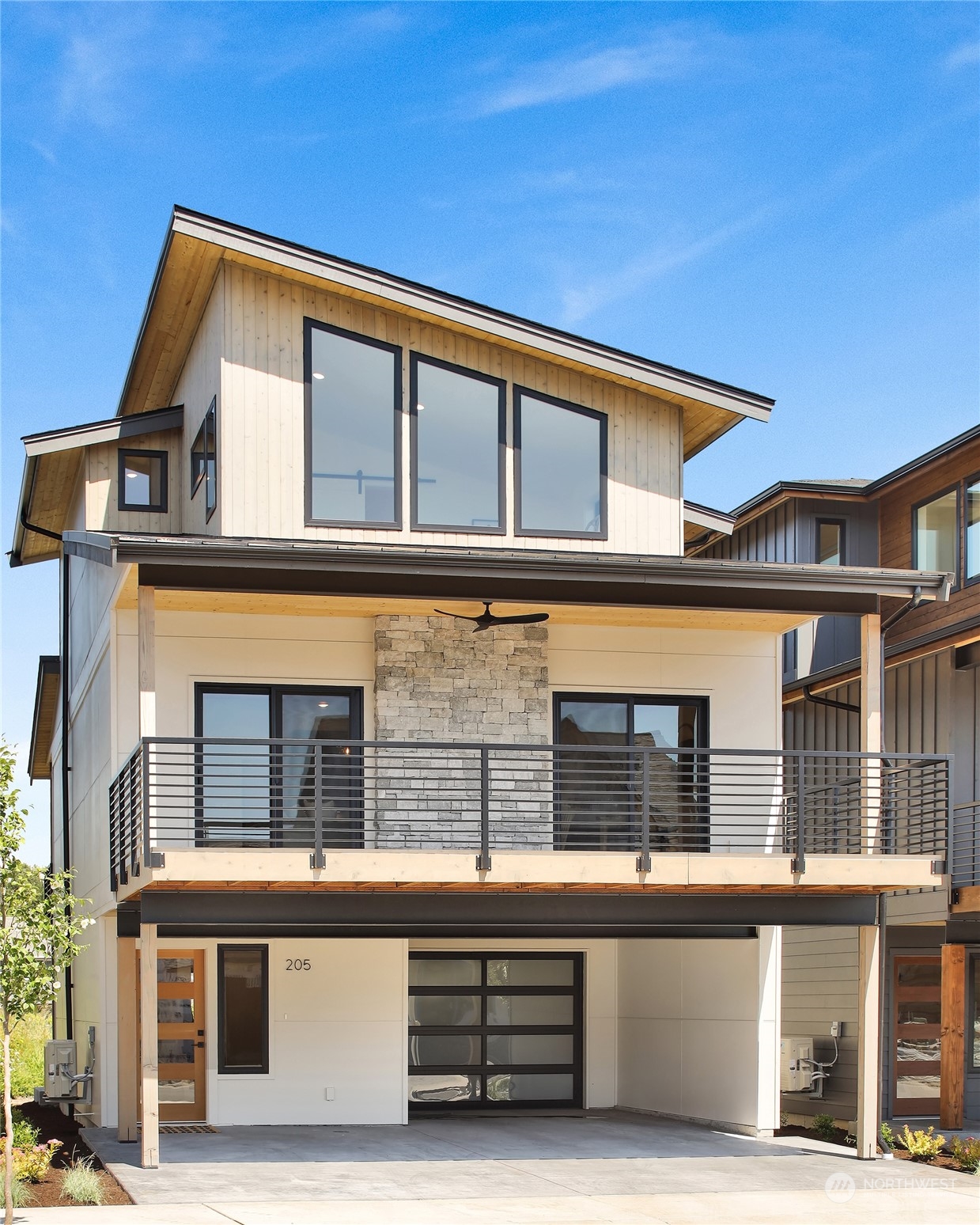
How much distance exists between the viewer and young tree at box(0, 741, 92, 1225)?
1104 cm

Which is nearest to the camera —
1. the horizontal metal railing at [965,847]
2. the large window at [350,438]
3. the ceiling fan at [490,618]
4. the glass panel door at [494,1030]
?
the ceiling fan at [490,618]

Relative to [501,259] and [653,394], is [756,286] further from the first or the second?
[653,394]

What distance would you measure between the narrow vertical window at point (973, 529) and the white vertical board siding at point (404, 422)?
4.41 m

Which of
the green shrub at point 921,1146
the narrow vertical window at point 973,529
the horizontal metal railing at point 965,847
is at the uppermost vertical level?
the narrow vertical window at point 973,529

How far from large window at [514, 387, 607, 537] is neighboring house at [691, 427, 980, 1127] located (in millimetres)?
3892

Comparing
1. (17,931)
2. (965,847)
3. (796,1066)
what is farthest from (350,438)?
(796,1066)

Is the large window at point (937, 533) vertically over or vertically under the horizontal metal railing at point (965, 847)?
over

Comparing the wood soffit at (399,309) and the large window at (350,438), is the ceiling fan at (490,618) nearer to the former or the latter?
the large window at (350,438)

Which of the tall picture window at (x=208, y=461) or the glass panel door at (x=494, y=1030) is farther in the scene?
the glass panel door at (x=494, y=1030)

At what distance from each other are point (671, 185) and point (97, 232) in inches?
556

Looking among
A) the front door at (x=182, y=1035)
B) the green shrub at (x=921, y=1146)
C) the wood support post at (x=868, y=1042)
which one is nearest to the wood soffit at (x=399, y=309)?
the wood support post at (x=868, y=1042)

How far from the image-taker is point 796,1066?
64.3 ft

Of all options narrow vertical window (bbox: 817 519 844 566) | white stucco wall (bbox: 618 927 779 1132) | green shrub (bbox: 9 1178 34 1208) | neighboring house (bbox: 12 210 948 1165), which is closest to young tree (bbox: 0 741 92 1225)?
green shrub (bbox: 9 1178 34 1208)

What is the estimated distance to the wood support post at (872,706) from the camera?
1470cm
